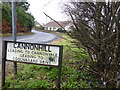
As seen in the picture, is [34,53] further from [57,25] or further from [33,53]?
[57,25]

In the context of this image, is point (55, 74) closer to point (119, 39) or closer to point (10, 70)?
point (10, 70)

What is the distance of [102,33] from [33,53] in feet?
4.40

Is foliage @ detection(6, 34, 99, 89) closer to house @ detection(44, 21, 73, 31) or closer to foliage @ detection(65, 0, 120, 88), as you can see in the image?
house @ detection(44, 21, 73, 31)

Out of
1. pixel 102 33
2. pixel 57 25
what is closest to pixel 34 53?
pixel 57 25

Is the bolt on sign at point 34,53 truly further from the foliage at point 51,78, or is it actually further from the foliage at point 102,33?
the foliage at point 102,33

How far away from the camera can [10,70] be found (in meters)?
3.15

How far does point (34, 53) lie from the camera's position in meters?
2.34

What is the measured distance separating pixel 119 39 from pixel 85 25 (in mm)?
635

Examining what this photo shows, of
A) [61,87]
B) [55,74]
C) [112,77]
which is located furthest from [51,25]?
[112,77]

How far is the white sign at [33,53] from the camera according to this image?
7.41 feet

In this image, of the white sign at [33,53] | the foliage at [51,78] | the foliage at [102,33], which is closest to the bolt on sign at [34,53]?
the white sign at [33,53]

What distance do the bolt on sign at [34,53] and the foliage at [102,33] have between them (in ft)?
1.82

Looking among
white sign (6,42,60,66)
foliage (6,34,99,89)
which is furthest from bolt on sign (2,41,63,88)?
foliage (6,34,99,89)

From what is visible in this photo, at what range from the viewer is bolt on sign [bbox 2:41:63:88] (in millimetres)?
2244
